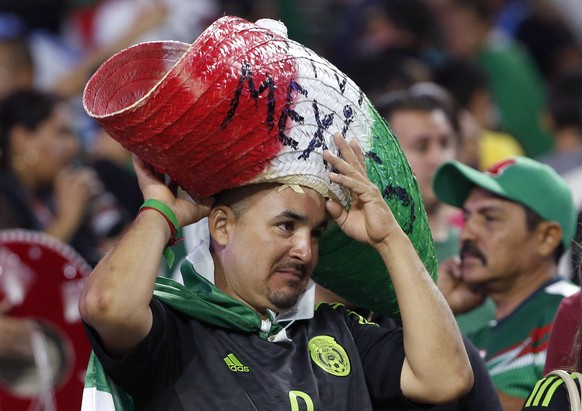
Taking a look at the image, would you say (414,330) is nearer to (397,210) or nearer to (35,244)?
(397,210)

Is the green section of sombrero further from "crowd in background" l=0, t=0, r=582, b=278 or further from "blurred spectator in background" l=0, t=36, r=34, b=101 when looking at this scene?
"blurred spectator in background" l=0, t=36, r=34, b=101

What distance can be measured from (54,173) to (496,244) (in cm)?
292

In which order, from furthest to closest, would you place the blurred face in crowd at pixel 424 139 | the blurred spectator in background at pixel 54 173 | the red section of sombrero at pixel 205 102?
1. the blurred spectator in background at pixel 54 173
2. the blurred face in crowd at pixel 424 139
3. the red section of sombrero at pixel 205 102

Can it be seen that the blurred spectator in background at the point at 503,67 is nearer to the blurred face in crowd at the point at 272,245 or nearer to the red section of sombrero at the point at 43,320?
the red section of sombrero at the point at 43,320

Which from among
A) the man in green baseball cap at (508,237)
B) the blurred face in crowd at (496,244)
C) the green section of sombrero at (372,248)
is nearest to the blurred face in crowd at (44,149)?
the man in green baseball cap at (508,237)

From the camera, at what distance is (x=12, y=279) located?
543 centimetres

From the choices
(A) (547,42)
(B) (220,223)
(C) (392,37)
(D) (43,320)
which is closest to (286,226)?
(B) (220,223)

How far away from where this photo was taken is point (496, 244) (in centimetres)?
495

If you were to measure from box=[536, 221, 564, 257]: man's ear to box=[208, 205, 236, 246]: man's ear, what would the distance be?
1939mm

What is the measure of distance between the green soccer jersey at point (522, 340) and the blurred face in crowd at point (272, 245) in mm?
1388

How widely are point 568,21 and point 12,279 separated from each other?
7542 mm

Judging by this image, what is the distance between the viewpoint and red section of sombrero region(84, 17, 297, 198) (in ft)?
10.3

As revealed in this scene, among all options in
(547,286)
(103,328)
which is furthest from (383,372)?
(547,286)

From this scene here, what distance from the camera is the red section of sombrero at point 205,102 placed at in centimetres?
314
